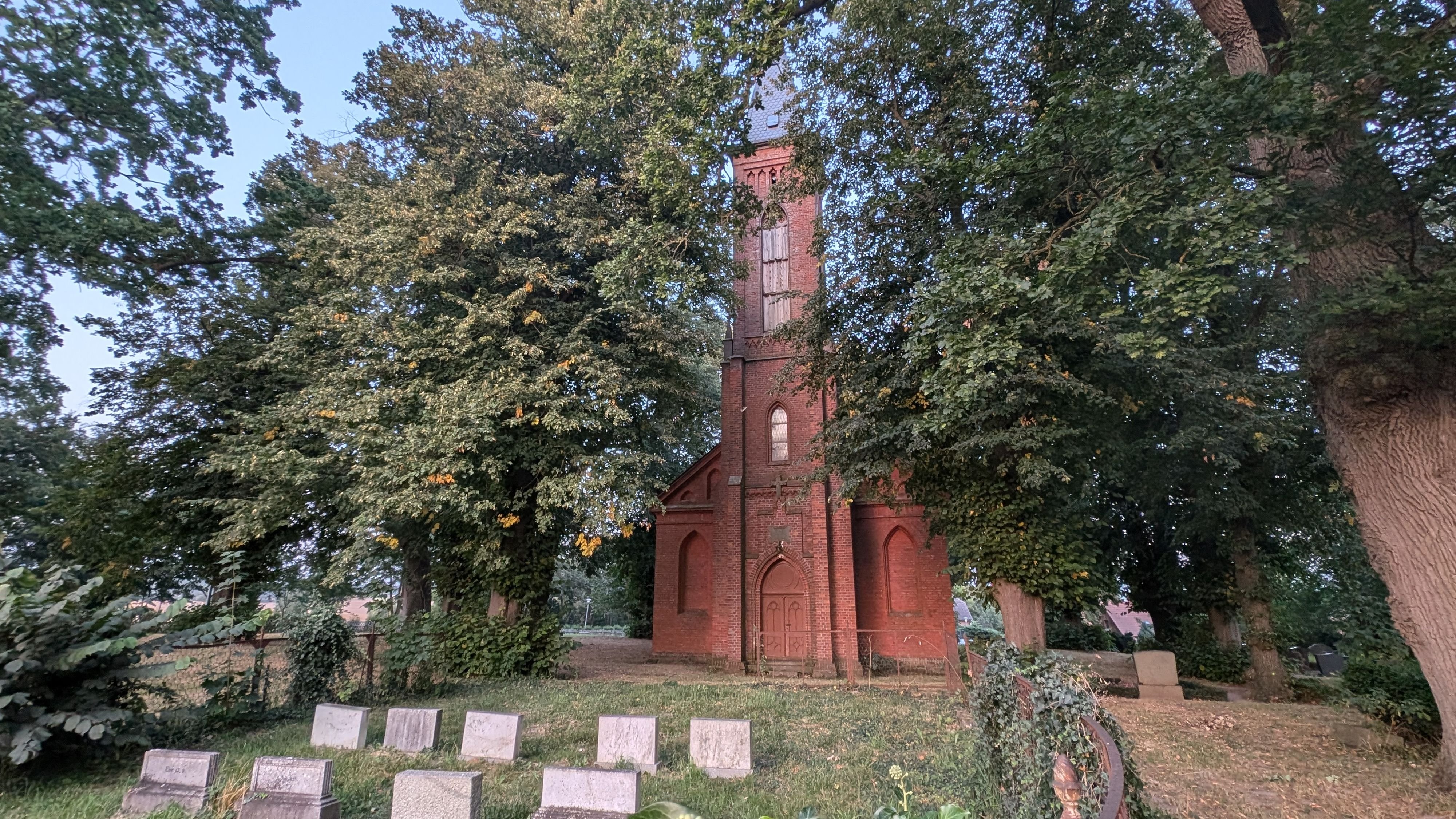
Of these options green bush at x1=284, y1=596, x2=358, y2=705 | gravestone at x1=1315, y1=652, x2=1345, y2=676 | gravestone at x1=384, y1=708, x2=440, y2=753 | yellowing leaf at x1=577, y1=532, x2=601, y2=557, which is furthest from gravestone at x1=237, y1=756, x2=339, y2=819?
gravestone at x1=1315, y1=652, x2=1345, y2=676

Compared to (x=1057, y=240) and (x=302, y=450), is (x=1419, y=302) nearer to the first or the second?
(x=1057, y=240)

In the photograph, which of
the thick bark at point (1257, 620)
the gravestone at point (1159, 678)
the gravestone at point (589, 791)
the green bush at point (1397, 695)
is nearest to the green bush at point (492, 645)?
the gravestone at point (589, 791)

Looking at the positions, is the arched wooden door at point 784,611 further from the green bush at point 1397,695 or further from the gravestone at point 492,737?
the gravestone at point 492,737

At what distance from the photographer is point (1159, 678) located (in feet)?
39.8

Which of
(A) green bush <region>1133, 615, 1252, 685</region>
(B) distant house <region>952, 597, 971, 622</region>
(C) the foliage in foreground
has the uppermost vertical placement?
(C) the foliage in foreground

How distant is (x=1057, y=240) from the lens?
8.16 metres

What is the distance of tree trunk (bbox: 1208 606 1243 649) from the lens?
16859 millimetres

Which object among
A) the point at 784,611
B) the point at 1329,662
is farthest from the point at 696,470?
the point at 1329,662

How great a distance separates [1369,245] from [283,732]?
523 inches

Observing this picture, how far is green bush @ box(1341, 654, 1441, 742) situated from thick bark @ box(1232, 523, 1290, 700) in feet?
22.2

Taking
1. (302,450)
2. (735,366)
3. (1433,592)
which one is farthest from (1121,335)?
(302,450)

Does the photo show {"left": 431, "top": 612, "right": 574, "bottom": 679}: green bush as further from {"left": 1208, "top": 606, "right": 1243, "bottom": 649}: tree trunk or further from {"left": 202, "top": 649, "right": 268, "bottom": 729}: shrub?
{"left": 1208, "top": 606, "right": 1243, "bottom": 649}: tree trunk

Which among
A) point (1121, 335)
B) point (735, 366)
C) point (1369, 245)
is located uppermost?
point (735, 366)

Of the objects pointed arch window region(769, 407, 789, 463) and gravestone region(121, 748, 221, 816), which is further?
pointed arch window region(769, 407, 789, 463)
